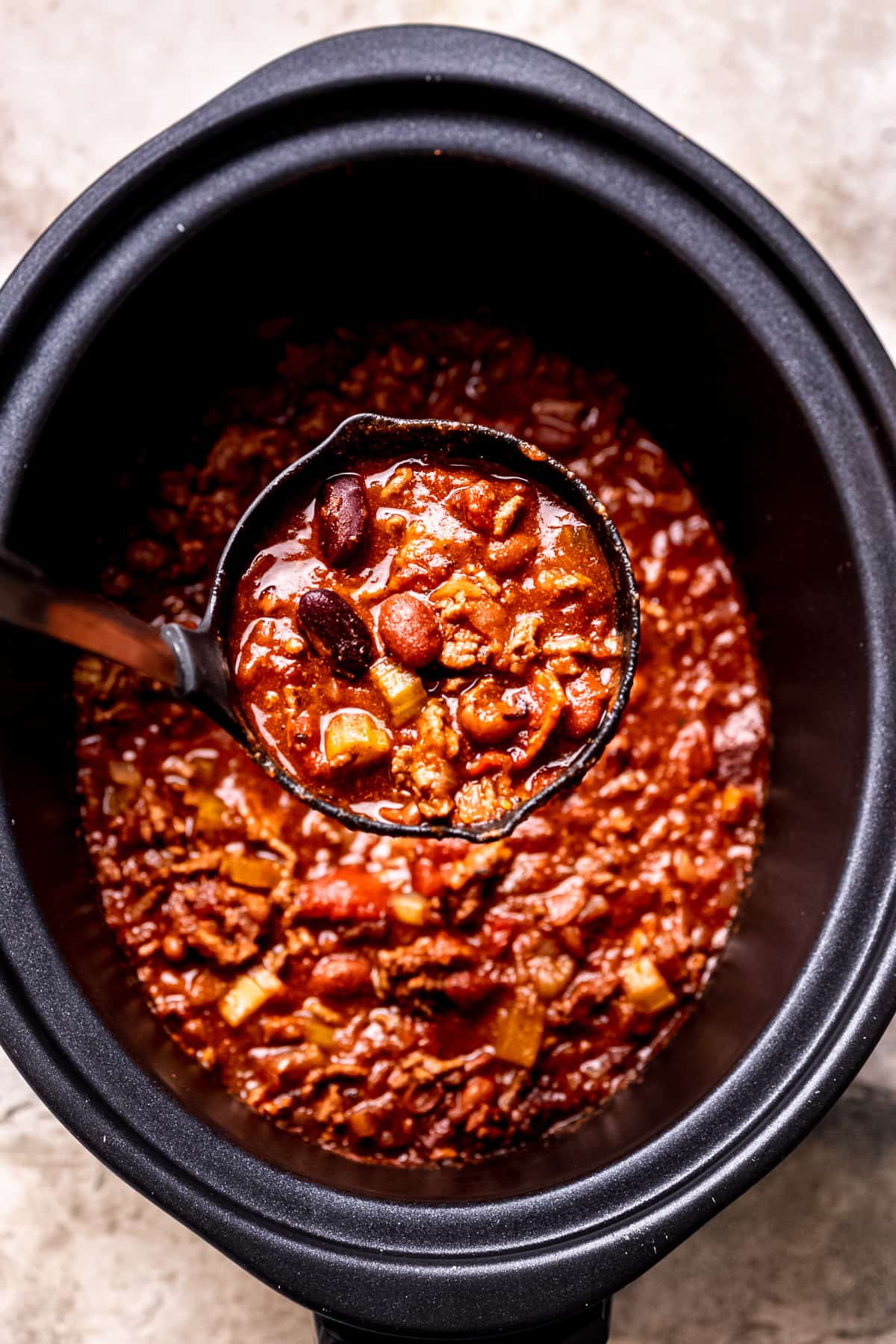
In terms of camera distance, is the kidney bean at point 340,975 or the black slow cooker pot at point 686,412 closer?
the black slow cooker pot at point 686,412

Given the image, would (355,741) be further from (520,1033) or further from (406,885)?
(520,1033)

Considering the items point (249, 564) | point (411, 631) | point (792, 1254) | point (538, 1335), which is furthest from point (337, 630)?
point (792, 1254)

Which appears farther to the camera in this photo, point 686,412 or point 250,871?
point 686,412

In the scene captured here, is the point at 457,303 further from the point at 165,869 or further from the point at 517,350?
the point at 165,869

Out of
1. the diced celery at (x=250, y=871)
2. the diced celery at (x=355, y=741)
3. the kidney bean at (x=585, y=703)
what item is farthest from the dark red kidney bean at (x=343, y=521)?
the diced celery at (x=250, y=871)

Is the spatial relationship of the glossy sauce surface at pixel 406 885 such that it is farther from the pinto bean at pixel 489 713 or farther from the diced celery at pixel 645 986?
the pinto bean at pixel 489 713

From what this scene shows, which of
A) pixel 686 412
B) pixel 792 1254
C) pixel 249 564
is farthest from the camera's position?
pixel 792 1254

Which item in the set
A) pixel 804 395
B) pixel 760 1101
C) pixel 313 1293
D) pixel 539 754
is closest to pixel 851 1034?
pixel 760 1101
